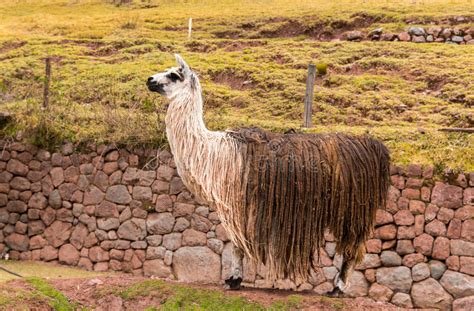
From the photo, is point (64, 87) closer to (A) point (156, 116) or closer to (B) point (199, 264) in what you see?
(A) point (156, 116)

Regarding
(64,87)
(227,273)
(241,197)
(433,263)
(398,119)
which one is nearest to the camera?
(241,197)

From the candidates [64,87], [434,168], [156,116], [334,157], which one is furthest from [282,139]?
[64,87]

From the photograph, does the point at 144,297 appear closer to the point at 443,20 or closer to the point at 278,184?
the point at 278,184

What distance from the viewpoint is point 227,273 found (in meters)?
10.0

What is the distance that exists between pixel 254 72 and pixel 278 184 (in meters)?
9.44

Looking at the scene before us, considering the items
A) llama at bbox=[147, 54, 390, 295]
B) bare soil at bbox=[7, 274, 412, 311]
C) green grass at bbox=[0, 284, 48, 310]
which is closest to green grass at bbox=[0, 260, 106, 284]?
bare soil at bbox=[7, 274, 412, 311]

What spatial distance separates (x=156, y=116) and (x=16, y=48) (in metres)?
10.3

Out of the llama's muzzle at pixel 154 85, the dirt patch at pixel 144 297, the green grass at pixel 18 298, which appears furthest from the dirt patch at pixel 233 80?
the green grass at pixel 18 298

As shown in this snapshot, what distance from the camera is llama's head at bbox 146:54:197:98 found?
24.3 ft

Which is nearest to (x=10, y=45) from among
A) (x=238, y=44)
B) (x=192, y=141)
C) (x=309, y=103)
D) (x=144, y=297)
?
(x=238, y=44)

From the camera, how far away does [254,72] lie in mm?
16406

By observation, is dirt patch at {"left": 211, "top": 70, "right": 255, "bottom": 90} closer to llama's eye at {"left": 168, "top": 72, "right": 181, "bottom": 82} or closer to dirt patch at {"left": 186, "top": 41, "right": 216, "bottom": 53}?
dirt patch at {"left": 186, "top": 41, "right": 216, "bottom": 53}

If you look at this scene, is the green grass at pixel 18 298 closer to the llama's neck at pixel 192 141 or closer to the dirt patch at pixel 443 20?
the llama's neck at pixel 192 141

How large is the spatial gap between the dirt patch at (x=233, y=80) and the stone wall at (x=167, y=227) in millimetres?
5436
